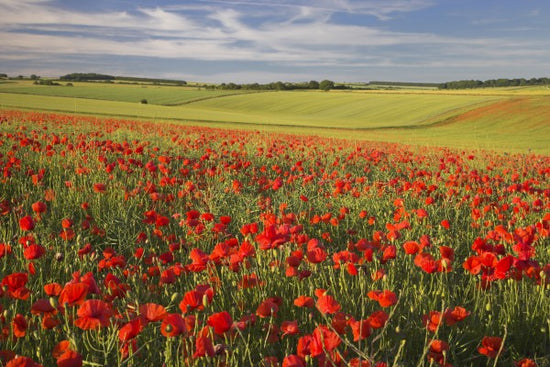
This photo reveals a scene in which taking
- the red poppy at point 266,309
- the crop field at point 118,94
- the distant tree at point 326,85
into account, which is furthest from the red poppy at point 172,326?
the distant tree at point 326,85

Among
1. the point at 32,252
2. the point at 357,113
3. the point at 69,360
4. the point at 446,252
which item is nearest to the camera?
the point at 69,360

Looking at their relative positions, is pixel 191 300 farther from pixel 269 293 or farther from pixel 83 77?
pixel 83 77

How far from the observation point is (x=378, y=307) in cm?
250

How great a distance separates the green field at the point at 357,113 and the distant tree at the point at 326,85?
854 inches

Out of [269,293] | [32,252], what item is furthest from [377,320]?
[32,252]

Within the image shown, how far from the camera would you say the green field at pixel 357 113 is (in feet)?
100

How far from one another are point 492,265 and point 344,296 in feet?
2.51

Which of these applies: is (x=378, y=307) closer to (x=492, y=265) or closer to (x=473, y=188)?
(x=492, y=265)

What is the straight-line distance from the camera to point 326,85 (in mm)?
92938

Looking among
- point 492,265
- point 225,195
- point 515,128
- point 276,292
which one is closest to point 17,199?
point 225,195

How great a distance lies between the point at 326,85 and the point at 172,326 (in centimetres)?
9431

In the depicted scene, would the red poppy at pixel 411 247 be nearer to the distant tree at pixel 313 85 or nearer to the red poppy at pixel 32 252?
the red poppy at pixel 32 252

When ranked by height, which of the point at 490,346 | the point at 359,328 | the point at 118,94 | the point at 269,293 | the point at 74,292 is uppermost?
the point at 118,94

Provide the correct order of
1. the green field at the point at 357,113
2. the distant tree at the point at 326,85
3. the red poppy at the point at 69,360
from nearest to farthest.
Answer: the red poppy at the point at 69,360 → the green field at the point at 357,113 → the distant tree at the point at 326,85
